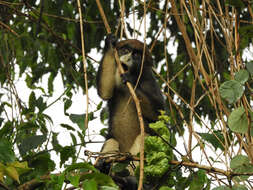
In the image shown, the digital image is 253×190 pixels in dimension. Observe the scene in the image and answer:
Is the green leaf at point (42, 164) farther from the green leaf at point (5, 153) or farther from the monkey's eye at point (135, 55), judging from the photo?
the monkey's eye at point (135, 55)

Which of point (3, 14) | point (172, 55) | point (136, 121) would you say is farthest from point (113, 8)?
point (3, 14)

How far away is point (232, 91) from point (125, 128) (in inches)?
120

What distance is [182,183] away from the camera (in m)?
2.17

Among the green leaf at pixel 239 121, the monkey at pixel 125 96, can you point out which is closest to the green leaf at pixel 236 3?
the green leaf at pixel 239 121

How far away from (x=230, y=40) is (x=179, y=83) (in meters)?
4.15

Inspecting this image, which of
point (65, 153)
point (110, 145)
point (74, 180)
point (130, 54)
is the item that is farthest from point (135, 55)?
point (74, 180)

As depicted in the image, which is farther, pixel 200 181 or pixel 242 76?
pixel 200 181

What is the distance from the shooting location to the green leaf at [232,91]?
1.58 metres

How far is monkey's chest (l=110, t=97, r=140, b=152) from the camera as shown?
179 inches

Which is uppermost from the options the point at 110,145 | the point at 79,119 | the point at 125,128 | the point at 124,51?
the point at 124,51

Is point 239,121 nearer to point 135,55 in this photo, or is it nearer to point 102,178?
point 102,178

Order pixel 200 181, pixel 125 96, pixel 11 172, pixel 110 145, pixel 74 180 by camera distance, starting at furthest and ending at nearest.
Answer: pixel 125 96 → pixel 110 145 → pixel 200 181 → pixel 11 172 → pixel 74 180

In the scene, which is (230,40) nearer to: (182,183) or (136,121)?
(182,183)

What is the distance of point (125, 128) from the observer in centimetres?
460
